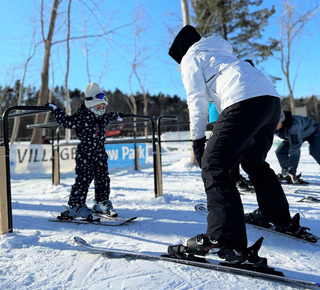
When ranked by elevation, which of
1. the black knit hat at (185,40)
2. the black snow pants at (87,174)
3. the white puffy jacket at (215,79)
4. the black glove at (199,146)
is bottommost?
the black snow pants at (87,174)

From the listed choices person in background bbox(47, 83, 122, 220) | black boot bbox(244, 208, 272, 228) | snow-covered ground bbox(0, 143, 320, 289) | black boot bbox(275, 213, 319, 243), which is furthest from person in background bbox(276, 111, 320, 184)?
person in background bbox(47, 83, 122, 220)

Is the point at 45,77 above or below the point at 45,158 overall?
above

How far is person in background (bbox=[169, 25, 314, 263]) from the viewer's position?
1449 mm

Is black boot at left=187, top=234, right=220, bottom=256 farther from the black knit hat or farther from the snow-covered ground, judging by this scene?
the black knit hat

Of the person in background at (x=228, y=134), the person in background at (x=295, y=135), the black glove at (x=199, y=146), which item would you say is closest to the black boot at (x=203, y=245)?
the person in background at (x=228, y=134)

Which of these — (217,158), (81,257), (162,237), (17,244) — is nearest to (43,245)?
(17,244)

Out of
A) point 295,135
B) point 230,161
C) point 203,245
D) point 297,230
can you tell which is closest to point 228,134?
point 230,161

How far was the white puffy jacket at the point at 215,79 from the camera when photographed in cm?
156

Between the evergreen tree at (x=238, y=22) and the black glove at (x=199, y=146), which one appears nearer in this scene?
the black glove at (x=199, y=146)

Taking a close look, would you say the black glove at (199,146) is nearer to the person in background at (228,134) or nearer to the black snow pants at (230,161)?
the person in background at (228,134)

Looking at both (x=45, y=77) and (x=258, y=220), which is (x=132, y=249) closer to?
(x=258, y=220)

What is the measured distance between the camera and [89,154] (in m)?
2.70

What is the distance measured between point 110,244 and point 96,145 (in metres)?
1.12

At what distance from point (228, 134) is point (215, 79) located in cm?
37
